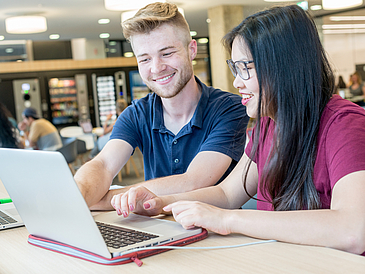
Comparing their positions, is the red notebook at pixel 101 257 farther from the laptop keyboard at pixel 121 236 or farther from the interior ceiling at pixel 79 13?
the interior ceiling at pixel 79 13

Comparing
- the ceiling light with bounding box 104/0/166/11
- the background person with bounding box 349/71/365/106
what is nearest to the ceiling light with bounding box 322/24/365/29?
the background person with bounding box 349/71/365/106

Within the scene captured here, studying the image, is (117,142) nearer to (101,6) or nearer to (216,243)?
(216,243)

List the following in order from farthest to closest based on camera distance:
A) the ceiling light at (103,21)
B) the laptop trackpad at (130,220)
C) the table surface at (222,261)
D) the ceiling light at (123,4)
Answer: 1. the ceiling light at (103,21)
2. the ceiling light at (123,4)
3. the laptop trackpad at (130,220)
4. the table surface at (222,261)

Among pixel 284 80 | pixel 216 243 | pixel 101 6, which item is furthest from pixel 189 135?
pixel 101 6

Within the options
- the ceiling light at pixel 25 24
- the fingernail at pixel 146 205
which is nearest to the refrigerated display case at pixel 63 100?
the ceiling light at pixel 25 24

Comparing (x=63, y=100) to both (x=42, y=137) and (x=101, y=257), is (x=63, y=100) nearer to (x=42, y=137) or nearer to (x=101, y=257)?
(x=42, y=137)

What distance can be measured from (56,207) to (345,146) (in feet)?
2.33

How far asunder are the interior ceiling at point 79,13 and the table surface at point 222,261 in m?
5.14

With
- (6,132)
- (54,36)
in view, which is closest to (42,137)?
(6,132)

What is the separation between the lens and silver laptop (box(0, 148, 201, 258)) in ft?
2.75

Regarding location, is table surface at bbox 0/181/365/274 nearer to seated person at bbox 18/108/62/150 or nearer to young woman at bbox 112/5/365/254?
young woman at bbox 112/5/365/254

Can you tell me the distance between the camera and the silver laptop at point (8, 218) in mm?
1285

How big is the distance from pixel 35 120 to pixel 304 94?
5606 mm

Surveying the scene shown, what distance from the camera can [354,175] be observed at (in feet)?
3.10
